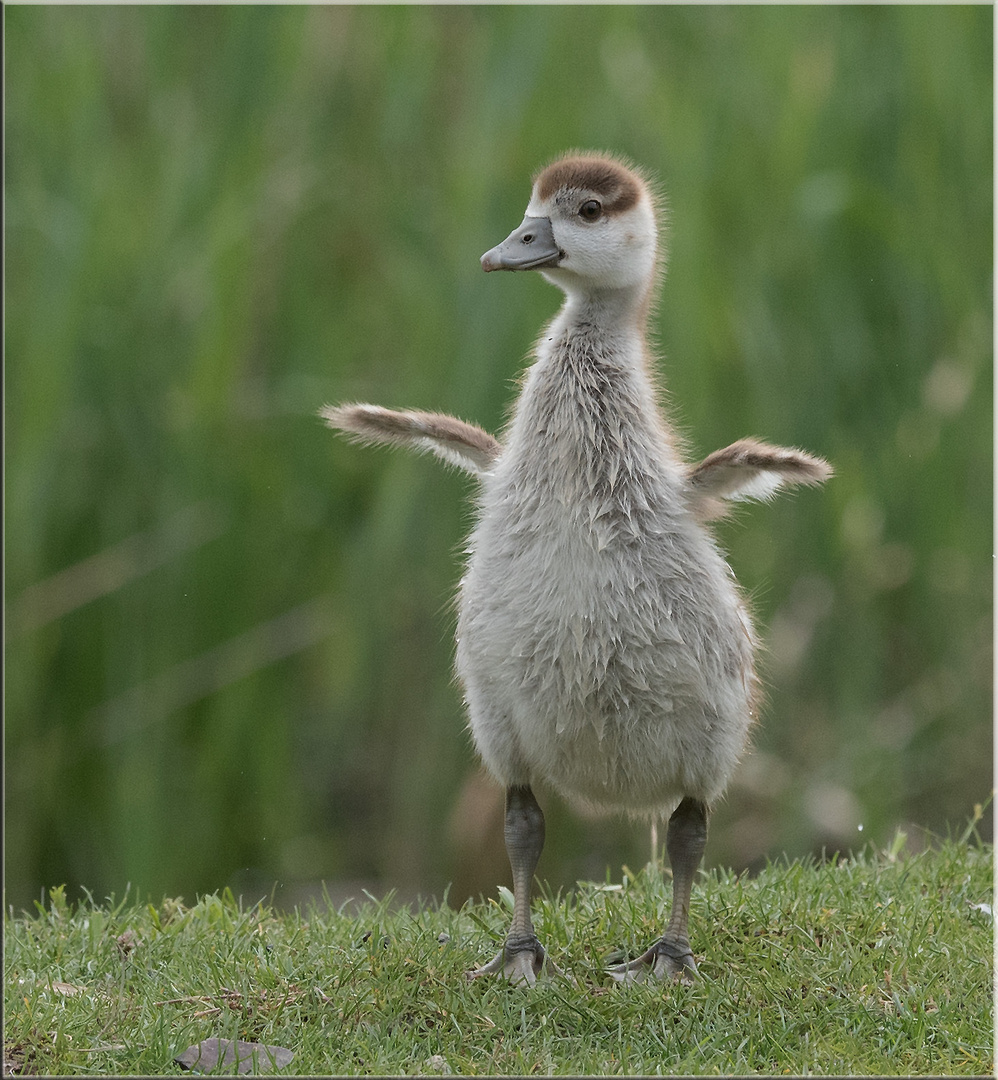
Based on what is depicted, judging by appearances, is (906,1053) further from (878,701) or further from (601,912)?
(878,701)

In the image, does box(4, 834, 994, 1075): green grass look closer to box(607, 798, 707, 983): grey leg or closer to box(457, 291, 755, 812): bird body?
box(607, 798, 707, 983): grey leg

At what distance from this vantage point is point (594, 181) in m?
3.69

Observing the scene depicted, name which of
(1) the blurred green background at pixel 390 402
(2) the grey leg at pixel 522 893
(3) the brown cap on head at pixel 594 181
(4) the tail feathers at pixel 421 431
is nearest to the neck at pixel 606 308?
(3) the brown cap on head at pixel 594 181

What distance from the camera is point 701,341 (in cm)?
604

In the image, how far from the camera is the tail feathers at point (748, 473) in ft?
11.1

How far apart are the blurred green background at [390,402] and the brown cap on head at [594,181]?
2.10 meters

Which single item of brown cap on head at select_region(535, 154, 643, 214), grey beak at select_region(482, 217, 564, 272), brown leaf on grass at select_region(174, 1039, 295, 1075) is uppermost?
brown cap on head at select_region(535, 154, 643, 214)

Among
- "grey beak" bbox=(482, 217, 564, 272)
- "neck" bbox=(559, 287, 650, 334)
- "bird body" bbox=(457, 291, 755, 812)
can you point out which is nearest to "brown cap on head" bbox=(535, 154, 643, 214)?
→ "grey beak" bbox=(482, 217, 564, 272)

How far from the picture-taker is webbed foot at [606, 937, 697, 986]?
348 centimetres

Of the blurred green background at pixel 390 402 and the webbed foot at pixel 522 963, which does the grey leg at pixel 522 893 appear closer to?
the webbed foot at pixel 522 963

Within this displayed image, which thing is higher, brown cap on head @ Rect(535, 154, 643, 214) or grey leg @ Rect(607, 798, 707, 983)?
brown cap on head @ Rect(535, 154, 643, 214)

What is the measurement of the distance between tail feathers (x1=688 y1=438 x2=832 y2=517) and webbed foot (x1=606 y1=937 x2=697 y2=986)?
44.0 inches

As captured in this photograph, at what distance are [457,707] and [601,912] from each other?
1.98 metres

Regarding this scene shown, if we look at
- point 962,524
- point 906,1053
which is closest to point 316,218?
point 962,524
